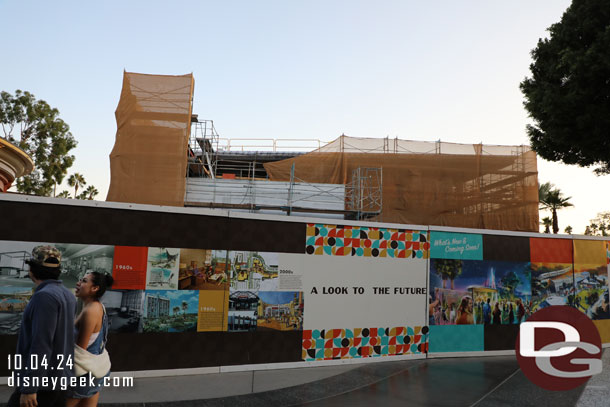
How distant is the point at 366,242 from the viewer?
9281 mm

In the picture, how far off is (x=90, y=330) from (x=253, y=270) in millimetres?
4800

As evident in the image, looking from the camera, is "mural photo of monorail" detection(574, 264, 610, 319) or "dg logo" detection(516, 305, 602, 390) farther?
"mural photo of monorail" detection(574, 264, 610, 319)

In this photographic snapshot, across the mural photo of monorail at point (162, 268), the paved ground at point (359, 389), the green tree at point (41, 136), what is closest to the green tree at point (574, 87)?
the paved ground at point (359, 389)

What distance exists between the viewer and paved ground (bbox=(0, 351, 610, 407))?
244 inches

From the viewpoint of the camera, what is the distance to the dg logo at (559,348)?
Result: 7834 millimetres

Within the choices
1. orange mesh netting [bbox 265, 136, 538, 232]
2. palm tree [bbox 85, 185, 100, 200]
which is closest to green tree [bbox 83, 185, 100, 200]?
palm tree [bbox 85, 185, 100, 200]

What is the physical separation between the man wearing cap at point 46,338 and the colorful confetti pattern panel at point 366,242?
229 inches

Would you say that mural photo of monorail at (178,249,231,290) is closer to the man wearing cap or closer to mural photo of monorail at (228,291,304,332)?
mural photo of monorail at (228,291,304,332)

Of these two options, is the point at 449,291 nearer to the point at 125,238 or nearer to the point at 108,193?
the point at 125,238

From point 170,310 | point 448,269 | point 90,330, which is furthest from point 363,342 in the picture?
point 90,330

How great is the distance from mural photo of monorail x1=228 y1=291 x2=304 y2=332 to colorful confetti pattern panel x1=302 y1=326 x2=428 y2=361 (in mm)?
441

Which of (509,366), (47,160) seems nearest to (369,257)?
(509,366)

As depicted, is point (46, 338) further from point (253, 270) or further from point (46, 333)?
point (253, 270)

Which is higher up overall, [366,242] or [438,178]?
[438,178]
